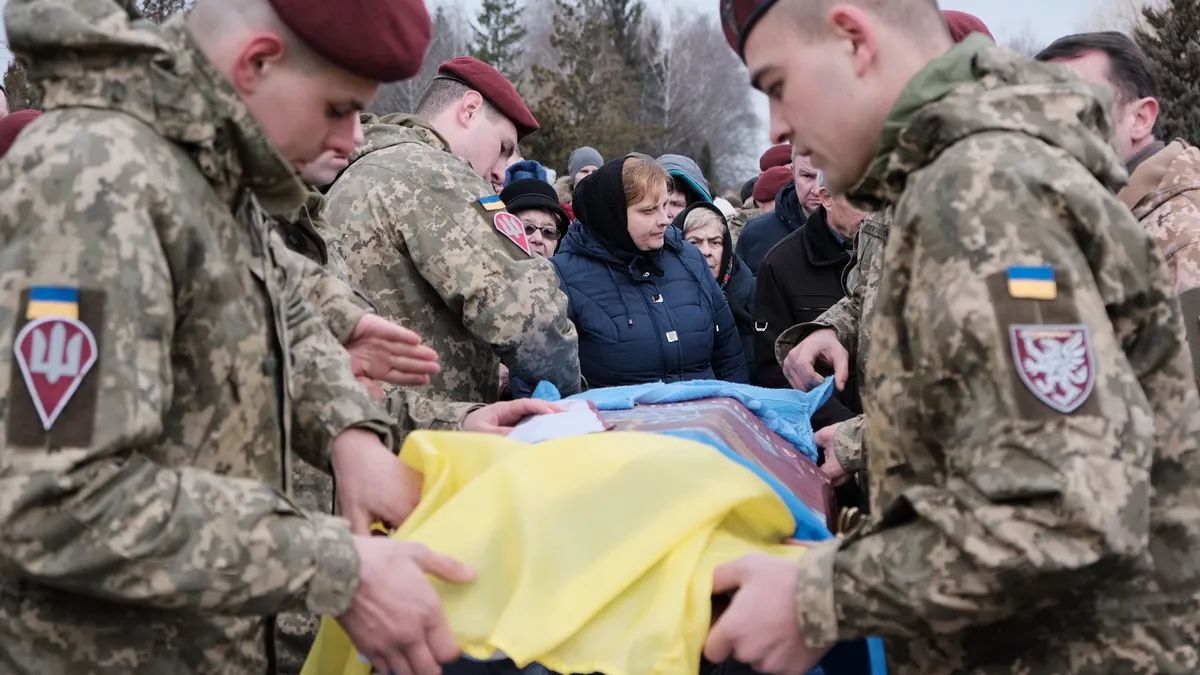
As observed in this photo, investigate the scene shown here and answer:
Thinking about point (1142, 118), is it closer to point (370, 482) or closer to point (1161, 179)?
point (1161, 179)

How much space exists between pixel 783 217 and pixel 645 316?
9.65 ft

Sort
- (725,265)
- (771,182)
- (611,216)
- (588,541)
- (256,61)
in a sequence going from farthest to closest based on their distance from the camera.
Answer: (771,182) → (725,265) → (611,216) → (588,541) → (256,61)

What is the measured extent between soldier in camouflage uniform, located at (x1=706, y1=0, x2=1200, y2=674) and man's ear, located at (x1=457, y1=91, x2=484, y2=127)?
279cm

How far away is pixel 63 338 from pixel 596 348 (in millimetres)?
3844

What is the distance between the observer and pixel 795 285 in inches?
243

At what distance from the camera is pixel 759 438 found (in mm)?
3559

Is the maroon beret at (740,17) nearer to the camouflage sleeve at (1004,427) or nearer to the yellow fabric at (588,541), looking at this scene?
the camouflage sleeve at (1004,427)

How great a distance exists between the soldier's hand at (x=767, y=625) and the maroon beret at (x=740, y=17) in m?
0.91

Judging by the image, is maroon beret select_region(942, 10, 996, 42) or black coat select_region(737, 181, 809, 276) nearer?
maroon beret select_region(942, 10, 996, 42)

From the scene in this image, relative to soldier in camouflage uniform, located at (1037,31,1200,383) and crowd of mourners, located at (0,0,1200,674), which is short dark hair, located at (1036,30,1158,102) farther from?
crowd of mourners, located at (0,0,1200,674)

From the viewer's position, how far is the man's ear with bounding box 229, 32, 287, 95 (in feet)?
6.98

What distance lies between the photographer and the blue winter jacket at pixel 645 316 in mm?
5578

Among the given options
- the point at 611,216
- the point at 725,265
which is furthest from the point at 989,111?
the point at 725,265

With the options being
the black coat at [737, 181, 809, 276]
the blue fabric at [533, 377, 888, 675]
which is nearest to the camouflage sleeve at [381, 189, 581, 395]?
the blue fabric at [533, 377, 888, 675]
